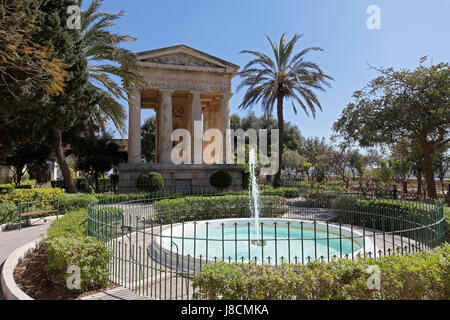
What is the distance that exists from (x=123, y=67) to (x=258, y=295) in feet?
59.9

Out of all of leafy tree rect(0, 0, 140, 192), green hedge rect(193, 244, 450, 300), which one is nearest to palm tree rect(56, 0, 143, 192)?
leafy tree rect(0, 0, 140, 192)

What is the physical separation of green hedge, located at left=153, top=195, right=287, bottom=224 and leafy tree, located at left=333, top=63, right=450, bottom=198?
8303 millimetres

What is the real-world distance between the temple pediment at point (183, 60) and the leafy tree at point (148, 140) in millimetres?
20060

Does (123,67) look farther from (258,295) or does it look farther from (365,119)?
(258,295)

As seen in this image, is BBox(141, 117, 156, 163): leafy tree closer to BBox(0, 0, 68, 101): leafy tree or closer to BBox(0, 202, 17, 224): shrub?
BBox(0, 202, 17, 224): shrub

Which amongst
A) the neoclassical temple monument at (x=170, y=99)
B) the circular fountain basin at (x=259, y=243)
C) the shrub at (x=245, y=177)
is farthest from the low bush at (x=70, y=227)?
the shrub at (x=245, y=177)

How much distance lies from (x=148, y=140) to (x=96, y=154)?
16570mm

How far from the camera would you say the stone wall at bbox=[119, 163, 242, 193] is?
68.0 ft

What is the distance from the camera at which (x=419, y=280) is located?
409 centimetres

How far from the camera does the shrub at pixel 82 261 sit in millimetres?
5066

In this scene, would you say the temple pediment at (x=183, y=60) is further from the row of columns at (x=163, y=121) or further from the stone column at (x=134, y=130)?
the stone column at (x=134, y=130)

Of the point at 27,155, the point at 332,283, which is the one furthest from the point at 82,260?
the point at 27,155

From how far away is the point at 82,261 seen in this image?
505 centimetres
